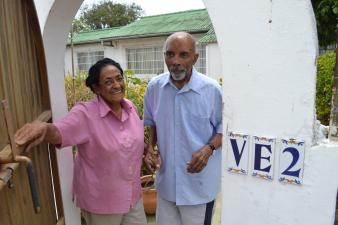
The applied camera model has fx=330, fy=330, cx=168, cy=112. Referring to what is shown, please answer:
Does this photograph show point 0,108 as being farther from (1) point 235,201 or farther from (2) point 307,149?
(2) point 307,149

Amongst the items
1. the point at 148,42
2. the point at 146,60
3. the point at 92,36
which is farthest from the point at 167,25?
the point at 92,36

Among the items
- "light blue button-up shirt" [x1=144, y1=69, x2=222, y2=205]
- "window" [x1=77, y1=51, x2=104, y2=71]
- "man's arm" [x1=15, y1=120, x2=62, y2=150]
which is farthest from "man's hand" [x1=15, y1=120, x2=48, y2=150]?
"window" [x1=77, y1=51, x2=104, y2=71]

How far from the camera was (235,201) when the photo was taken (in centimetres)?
164

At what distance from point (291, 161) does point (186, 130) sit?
839mm

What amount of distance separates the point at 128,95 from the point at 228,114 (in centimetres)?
345

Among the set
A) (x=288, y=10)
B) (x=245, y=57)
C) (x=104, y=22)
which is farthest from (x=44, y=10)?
(x=104, y=22)

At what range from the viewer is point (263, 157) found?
5.00 ft

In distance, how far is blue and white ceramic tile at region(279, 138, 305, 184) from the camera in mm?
1444

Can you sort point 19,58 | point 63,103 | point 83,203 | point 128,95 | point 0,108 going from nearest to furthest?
point 0,108 → point 19,58 → point 83,203 → point 63,103 → point 128,95

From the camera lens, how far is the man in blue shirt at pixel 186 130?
2154 mm

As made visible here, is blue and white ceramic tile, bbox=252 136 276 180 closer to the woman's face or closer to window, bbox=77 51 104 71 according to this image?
the woman's face

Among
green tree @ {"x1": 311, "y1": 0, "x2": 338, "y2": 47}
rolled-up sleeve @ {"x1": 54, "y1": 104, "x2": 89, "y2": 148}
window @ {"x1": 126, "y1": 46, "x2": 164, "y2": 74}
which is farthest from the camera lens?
window @ {"x1": 126, "y1": 46, "x2": 164, "y2": 74}

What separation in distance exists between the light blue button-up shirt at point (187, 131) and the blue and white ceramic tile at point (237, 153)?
598 millimetres

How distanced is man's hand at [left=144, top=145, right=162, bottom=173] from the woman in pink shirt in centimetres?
10
